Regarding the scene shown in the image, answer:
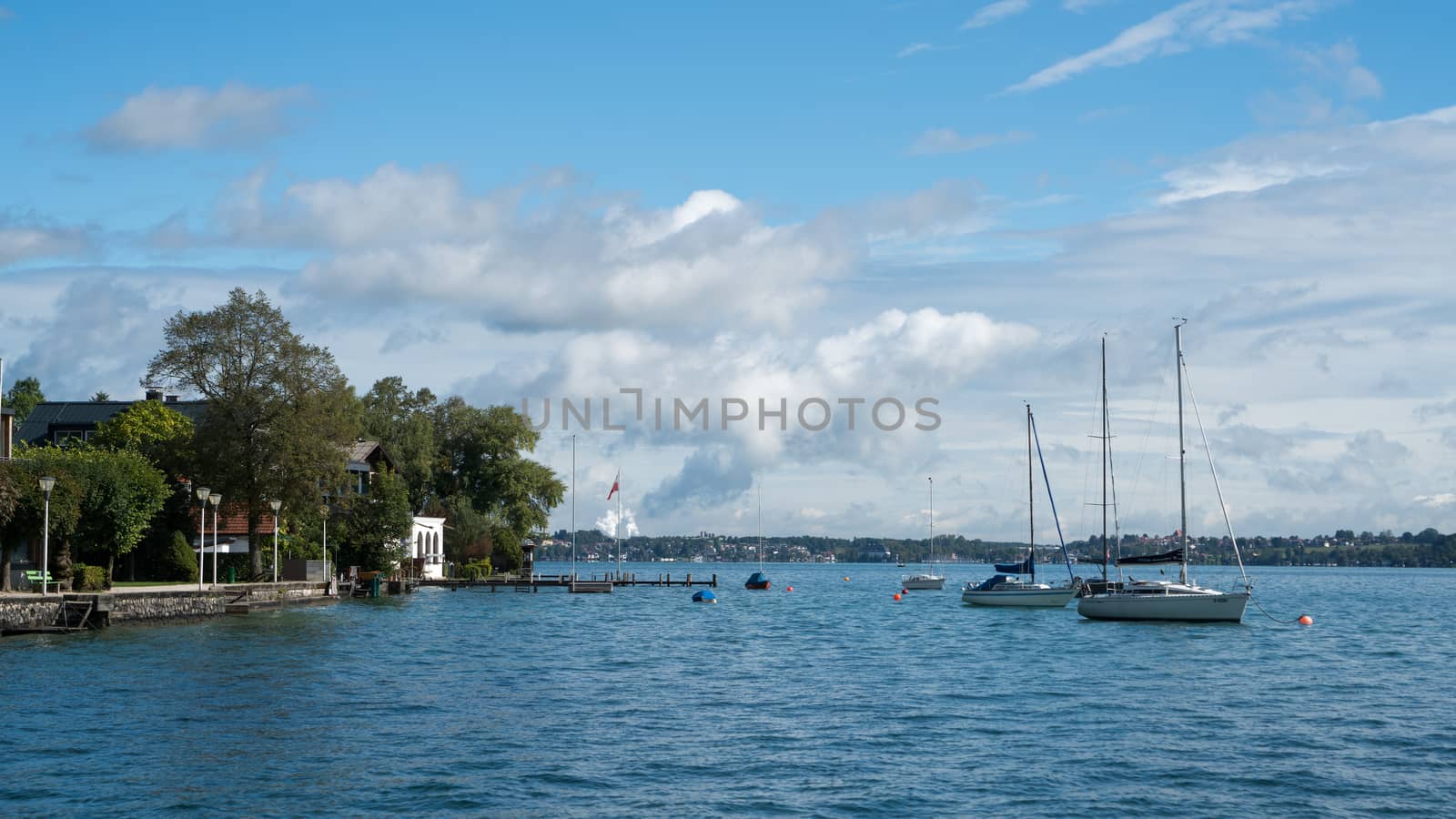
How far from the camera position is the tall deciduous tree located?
67887mm

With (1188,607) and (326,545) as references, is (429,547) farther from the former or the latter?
(1188,607)

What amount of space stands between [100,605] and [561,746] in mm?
31158

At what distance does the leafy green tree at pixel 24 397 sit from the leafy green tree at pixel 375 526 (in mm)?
34498

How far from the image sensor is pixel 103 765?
77.0ft

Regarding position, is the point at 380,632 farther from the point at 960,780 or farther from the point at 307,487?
the point at 960,780

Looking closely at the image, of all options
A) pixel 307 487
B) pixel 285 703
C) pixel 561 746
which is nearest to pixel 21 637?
pixel 285 703

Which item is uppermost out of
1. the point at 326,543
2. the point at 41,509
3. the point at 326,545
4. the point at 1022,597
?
the point at 41,509

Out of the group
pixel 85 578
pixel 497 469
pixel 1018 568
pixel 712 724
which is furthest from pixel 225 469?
pixel 1018 568

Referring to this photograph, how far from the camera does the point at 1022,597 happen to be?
3191 inches

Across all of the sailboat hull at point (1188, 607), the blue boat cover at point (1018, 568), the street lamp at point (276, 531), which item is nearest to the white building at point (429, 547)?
the street lamp at point (276, 531)

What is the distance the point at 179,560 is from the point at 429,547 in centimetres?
3466

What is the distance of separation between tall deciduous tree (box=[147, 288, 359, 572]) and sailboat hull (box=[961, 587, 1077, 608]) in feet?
138

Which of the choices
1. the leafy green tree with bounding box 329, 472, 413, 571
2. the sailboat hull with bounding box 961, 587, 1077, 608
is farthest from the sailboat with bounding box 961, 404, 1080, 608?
the leafy green tree with bounding box 329, 472, 413, 571

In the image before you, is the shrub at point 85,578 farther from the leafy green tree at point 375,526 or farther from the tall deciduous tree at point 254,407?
the leafy green tree at point 375,526
